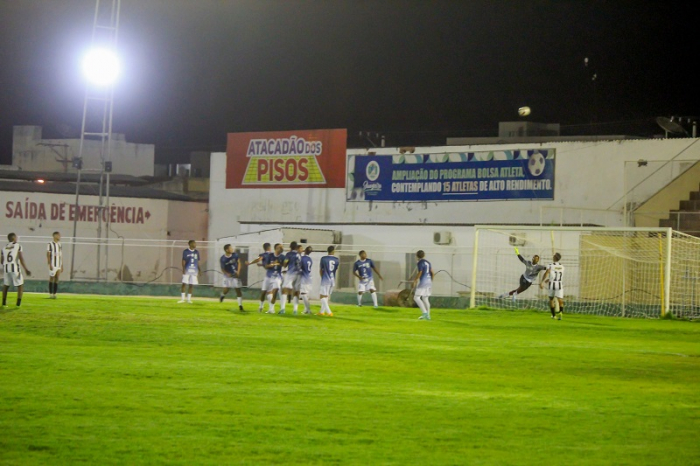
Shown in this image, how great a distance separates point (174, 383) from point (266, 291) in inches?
584

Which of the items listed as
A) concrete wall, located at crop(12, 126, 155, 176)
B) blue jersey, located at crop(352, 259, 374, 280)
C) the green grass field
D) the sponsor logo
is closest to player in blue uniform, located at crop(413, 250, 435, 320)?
the green grass field

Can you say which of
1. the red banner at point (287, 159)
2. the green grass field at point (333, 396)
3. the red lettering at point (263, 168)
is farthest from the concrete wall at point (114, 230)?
the green grass field at point (333, 396)

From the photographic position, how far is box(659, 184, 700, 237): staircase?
37.7 metres

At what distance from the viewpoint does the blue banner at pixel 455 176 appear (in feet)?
148

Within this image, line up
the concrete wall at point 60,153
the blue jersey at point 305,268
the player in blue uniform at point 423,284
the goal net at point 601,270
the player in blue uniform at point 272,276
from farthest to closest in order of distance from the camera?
1. the concrete wall at point 60,153
2. the goal net at point 601,270
3. the player in blue uniform at point 272,276
4. the blue jersey at point 305,268
5. the player in blue uniform at point 423,284

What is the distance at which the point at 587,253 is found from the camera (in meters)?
37.1

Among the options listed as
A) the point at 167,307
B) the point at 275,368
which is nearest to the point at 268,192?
the point at 167,307

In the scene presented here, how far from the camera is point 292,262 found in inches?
1061

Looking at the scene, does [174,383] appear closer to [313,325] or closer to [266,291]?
[313,325]

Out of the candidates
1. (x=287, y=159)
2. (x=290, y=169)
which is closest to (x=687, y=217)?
(x=290, y=169)

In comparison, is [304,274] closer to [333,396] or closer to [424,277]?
[424,277]

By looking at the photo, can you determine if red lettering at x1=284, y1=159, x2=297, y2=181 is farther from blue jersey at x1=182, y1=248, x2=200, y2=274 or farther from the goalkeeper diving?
blue jersey at x1=182, y1=248, x2=200, y2=274

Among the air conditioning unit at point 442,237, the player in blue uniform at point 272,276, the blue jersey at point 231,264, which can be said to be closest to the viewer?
the player in blue uniform at point 272,276

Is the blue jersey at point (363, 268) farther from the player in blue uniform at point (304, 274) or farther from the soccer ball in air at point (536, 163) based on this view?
the soccer ball in air at point (536, 163)
